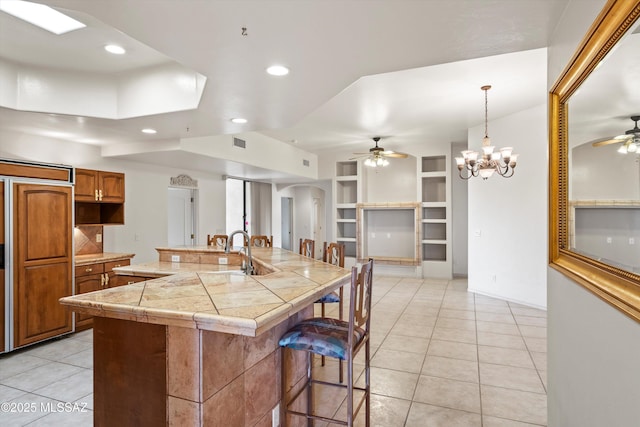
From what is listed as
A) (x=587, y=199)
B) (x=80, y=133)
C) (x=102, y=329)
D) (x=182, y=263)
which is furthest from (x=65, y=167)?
(x=587, y=199)

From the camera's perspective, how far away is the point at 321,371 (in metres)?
3.29

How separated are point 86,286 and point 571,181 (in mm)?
5236

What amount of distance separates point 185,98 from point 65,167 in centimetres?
196

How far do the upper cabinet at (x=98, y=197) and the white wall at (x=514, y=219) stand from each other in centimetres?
604

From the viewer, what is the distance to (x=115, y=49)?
312 centimetres

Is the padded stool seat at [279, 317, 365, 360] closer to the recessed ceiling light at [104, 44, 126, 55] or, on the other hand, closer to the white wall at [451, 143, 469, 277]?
the recessed ceiling light at [104, 44, 126, 55]

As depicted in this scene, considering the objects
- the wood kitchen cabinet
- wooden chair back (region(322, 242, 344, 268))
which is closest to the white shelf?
wooden chair back (region(322, 242, 344, 268))

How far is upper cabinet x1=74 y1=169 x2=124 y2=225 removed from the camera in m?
4.67

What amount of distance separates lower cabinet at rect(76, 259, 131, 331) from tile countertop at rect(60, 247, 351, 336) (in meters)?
2.79

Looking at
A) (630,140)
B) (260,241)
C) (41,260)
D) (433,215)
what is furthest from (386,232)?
(630,140)

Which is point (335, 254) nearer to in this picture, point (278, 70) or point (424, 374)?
point (424, 374)

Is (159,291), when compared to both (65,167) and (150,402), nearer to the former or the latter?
(150,402)

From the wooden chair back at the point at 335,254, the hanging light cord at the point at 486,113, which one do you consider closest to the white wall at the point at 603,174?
the wooden chair back at the point at 335,254

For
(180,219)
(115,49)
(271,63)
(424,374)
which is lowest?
(424,374)
